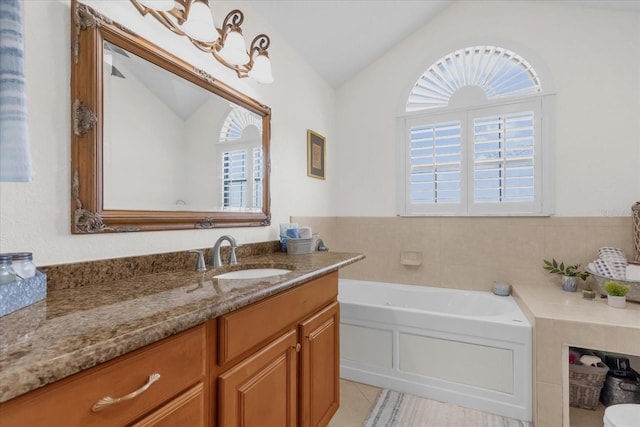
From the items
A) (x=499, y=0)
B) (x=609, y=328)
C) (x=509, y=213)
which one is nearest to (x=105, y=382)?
(x=609, y=328)

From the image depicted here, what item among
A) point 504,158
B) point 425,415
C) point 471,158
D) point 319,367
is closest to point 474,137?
point 471,158

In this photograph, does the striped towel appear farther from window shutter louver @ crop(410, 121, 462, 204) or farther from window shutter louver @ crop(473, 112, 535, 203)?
window shutter louver @ crop(473, 112, 535, 203)

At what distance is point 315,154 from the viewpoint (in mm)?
2779

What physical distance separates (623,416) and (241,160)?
2295 millimetres

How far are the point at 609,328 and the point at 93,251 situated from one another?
2458mm

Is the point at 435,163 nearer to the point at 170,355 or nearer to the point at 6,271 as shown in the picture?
the point at 170,355

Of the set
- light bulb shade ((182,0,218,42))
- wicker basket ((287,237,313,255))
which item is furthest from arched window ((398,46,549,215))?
light bulb shade ((182,0,218,42))

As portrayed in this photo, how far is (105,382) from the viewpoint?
23.3 inches

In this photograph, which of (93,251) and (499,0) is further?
(499,0)

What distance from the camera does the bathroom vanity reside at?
20.2 inches

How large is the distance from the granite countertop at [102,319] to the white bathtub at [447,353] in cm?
130

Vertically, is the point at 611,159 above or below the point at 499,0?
below

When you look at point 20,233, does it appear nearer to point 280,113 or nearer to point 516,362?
point 280,113

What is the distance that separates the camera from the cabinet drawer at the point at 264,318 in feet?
2.94
